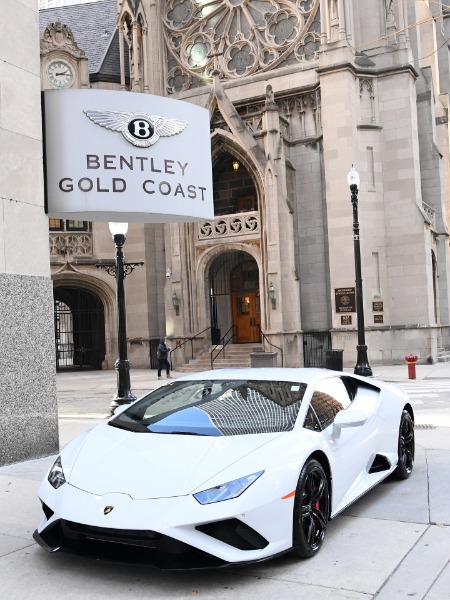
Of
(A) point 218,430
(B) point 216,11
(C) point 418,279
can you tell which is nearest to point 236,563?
(A) point 218,430

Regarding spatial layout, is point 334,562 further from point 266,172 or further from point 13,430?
point 266,172

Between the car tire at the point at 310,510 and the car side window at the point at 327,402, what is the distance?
Result: 1.40 feet

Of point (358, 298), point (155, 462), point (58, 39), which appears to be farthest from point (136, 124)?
point (58, 39)

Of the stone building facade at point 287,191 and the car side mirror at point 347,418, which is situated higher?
the stone building facade at point 287,191

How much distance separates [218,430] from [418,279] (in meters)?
21.9

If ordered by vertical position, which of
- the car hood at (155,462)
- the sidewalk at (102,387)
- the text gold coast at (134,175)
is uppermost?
the text gold coast at (134,175)

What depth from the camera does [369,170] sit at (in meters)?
26.2

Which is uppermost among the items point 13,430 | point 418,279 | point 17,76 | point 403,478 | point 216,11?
point 216,11

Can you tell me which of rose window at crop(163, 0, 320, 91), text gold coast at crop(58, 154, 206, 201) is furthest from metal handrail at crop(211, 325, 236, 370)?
text gold coast at crop(58, 154, 206, 201)

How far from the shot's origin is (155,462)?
4574 millimetres

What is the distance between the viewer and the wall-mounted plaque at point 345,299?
2517 centimetres

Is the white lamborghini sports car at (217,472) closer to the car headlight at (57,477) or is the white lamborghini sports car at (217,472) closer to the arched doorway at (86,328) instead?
the car headlight at (57,477)

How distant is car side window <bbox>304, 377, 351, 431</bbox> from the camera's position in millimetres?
5273

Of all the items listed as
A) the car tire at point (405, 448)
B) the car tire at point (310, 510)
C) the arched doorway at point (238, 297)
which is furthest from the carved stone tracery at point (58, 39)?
the car tire at point (310, 510)
